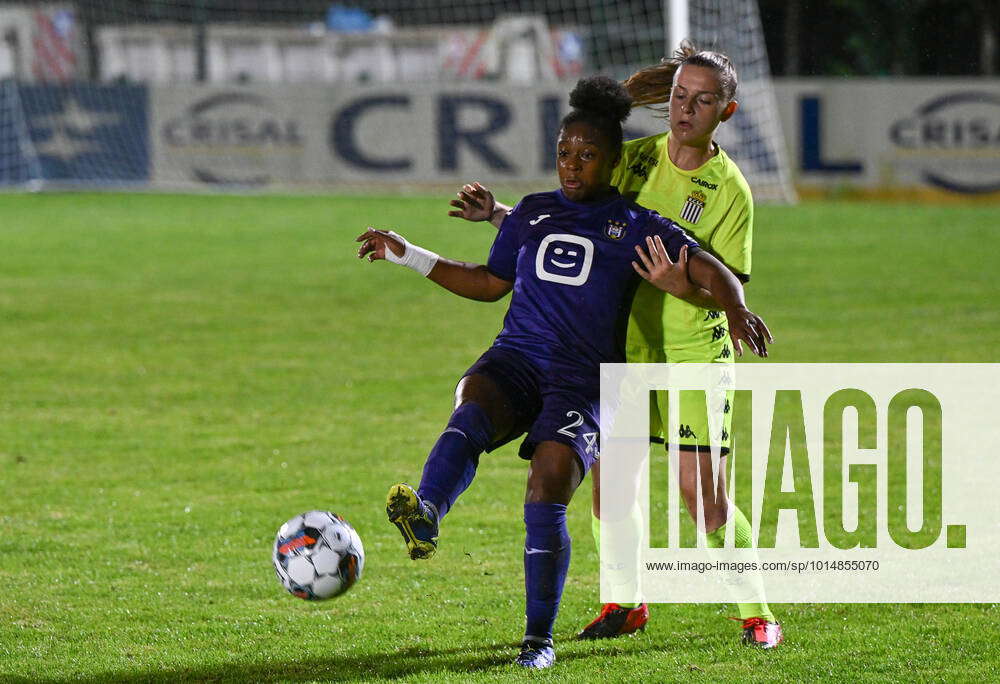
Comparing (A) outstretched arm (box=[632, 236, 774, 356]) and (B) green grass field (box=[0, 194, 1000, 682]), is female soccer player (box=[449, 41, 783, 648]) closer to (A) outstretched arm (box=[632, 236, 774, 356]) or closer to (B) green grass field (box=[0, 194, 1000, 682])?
(A) outstretched arm (box=[632, 236, 774, 356])

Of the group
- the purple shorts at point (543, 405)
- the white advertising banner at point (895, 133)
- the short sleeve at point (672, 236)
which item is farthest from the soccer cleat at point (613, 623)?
the white advertising banner at point (895, 133)

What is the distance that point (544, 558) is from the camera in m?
4.53

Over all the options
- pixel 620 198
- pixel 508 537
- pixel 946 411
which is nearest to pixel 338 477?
pixel 508 537

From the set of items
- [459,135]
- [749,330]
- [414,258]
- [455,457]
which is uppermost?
[414,258]

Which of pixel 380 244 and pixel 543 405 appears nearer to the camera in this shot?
pixel 543 405

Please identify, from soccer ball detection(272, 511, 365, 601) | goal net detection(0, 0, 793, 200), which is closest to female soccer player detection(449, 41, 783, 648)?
soccer ball detection(272, 511, 365, 601)

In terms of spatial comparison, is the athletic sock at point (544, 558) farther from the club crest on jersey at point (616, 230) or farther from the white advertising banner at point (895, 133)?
the white advertising banner at point (895, 133)

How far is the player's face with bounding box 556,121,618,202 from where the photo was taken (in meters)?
4.72

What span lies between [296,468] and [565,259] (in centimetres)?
337

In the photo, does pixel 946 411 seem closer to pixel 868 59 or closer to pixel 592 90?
pixel 592 90

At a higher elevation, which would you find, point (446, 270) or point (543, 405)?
point (446, 270)

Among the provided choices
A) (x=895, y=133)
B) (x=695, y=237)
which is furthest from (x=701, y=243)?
(x=895, y=133)

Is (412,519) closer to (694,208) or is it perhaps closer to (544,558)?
(544,558)

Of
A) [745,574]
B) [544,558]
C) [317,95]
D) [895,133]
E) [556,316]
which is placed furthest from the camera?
[317,95]
